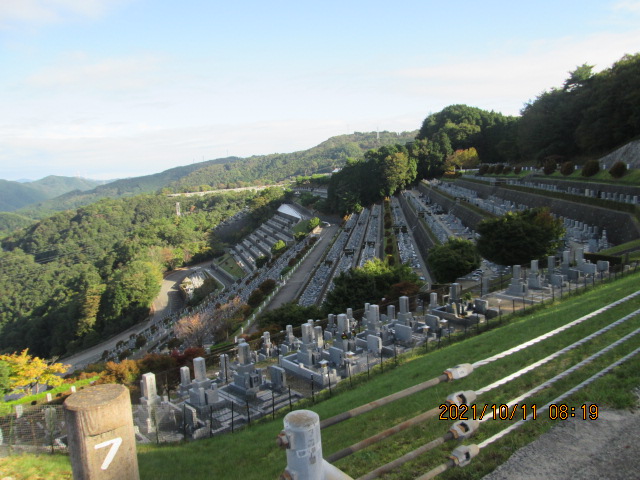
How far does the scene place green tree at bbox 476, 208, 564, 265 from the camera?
17.7 m

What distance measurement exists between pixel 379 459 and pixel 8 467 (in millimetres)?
4988

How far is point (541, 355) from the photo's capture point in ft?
22.6

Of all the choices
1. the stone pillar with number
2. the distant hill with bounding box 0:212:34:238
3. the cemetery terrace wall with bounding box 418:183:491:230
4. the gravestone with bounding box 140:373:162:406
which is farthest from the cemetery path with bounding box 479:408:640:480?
the distant hill with bounding box 0:212:34:238

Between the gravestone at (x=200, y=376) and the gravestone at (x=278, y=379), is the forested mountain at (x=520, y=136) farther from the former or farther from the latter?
the gravestone at (x=200, y=376)

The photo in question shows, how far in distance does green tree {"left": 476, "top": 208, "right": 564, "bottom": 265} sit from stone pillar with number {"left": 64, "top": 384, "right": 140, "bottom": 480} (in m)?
17.5

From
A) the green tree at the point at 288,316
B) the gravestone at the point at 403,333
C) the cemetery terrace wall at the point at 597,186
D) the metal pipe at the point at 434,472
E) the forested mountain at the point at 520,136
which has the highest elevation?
the forested mountain at the point at 520,136

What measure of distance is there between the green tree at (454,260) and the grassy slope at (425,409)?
8.79m

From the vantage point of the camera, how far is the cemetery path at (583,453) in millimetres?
3656

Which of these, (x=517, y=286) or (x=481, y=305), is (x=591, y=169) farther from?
(x=481, y=305)

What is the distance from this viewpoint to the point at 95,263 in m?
71.4

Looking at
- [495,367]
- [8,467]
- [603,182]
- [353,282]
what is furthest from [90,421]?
[603,182]

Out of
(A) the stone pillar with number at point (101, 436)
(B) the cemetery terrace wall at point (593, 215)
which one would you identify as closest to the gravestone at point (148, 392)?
(A) the stone pillar with number at point (101, 436)

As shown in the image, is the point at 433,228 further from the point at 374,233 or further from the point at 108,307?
the point at 108,307

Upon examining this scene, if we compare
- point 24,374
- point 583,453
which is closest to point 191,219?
point 24,374
